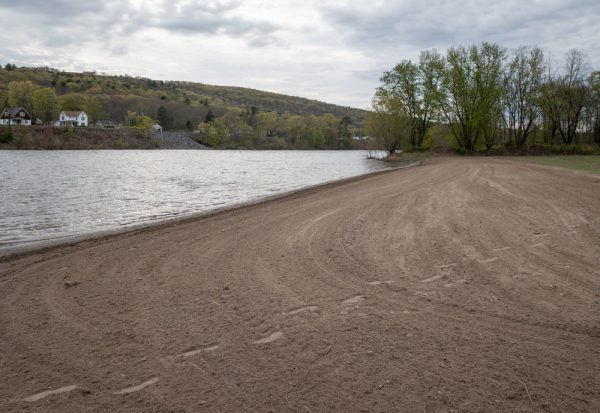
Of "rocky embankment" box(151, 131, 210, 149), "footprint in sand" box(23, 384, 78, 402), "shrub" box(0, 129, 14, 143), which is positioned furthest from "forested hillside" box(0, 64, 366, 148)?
"footprint in sand" box(23, 384, 78, 402)

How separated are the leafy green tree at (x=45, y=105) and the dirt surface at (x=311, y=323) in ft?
430

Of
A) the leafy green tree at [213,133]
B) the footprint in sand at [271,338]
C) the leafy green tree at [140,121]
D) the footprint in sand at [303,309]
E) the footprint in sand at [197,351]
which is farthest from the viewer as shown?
the leafy green tree at [140,121]

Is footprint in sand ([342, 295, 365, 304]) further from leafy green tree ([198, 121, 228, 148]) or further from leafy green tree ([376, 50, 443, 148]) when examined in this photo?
leafy green tree ([198, 121, 228, 148])

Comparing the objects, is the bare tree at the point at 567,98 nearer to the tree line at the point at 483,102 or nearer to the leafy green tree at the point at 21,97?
the tree line at the point at 483,102

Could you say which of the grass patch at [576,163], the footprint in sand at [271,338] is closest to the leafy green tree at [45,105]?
the grass patch at [576,163]

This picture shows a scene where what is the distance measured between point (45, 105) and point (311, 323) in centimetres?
13791

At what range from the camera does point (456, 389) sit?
3230mm

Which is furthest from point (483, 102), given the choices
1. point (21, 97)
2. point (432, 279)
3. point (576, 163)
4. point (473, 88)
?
point (21, 97)

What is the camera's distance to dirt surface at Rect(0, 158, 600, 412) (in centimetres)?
321

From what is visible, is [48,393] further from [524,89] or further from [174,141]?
[174,141]

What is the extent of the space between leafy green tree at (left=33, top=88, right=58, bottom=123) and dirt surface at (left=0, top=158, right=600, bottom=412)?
13102 centimetres

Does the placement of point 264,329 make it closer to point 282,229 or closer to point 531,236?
point 282,229

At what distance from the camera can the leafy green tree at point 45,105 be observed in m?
118

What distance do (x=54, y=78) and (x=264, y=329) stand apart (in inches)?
8930
